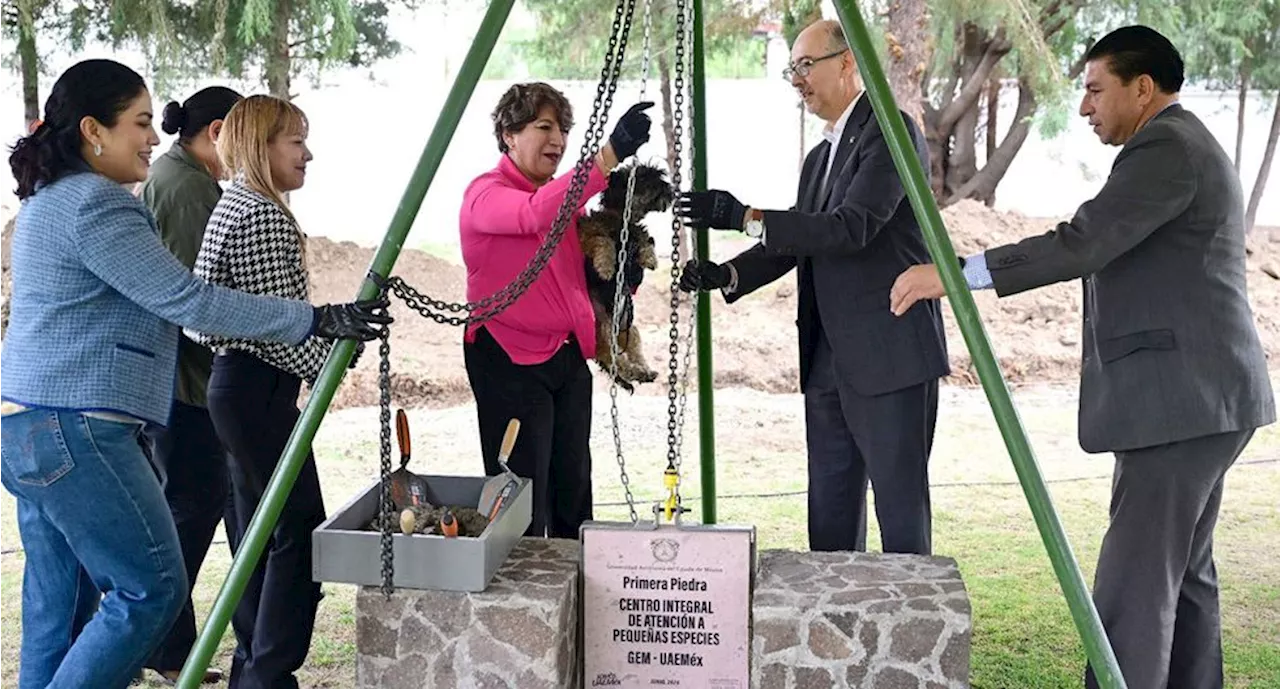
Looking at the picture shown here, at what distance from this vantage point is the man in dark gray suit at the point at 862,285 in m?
3.17

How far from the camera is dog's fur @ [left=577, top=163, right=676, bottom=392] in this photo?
138 inches

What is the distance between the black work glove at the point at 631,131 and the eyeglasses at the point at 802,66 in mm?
467

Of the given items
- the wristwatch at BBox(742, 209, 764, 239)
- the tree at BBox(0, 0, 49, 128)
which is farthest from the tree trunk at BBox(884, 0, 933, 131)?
the wristwatch at BBox(742, 209, 764, 239)

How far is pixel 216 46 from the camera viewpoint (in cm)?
720

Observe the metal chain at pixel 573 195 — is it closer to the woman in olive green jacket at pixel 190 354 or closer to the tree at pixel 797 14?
the woman in olive green jacket at pixel 190 354

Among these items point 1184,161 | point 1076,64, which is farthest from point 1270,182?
point 1184,161

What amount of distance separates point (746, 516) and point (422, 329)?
4.16 metres

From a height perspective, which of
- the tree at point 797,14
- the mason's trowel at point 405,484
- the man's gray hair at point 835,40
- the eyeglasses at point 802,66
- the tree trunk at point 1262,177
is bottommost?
the mason's trowel at point 405,484

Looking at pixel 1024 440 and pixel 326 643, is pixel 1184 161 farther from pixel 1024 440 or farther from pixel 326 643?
pixel 326 643

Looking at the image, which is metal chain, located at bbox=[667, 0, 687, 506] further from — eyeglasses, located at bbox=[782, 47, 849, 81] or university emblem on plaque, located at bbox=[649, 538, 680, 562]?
eyeglasses, located at bbox=[782, 47, 849, 81]

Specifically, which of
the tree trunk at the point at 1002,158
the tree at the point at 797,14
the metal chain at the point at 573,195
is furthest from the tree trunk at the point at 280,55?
the tree trunk at the point at 1002,158

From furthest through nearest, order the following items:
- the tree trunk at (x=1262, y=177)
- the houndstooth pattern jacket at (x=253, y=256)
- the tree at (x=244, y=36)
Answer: the tree trunk at (x=1262, y=177) < the tree at (x=244, y=36) < the houndstooth pattern jacket at (x=253, y=256)

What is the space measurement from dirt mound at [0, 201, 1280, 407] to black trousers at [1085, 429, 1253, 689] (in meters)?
5.82

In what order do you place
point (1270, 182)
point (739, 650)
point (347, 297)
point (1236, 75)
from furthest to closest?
point (1270, 182)
point (1236, 75)
point (347, 297)
point (739, 650)
